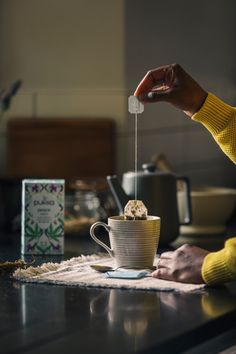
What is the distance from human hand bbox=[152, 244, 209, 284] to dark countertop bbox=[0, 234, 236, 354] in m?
0.04

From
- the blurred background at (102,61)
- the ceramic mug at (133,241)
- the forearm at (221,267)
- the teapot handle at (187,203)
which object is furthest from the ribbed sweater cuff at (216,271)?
the blurred background at (102,61)

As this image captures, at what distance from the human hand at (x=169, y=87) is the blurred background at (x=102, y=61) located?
1.32 m

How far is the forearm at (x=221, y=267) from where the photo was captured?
1.71 meters

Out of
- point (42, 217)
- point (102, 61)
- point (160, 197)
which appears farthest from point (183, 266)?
point (102, 61)

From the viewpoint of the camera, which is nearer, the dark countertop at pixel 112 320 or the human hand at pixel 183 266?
the dark countertop at pixel 112 320

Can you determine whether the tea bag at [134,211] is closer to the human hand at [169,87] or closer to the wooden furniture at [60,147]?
the human hand at [169,87]

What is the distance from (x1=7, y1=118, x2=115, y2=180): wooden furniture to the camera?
332 centimetres

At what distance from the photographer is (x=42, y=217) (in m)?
2.17

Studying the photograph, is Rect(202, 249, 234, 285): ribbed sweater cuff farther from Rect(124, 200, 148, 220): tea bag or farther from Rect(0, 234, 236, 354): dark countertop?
Rect(124, 200, 148, 220): tea bag

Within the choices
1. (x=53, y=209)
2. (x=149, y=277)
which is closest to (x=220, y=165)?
(x=53, y=209)

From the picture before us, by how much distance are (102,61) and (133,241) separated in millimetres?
1510

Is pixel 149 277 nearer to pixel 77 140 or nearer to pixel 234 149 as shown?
pixel 234 149

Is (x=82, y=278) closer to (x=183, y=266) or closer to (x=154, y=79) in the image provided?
(x=183, y=266)

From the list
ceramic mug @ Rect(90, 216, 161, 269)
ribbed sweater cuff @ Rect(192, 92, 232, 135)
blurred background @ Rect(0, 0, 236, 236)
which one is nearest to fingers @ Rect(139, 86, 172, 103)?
ribbed sweater cuff @ Rect(192, 92, 232, 135)
